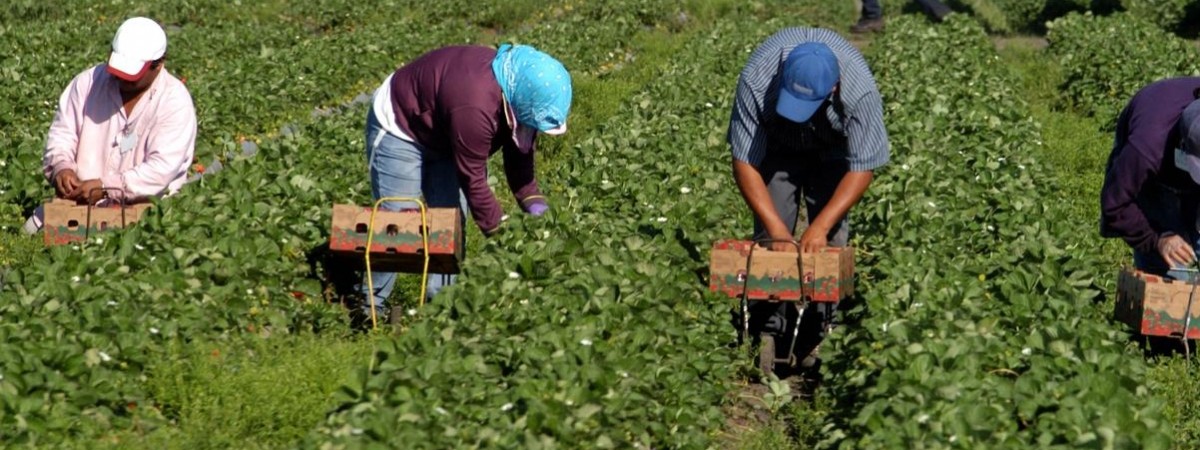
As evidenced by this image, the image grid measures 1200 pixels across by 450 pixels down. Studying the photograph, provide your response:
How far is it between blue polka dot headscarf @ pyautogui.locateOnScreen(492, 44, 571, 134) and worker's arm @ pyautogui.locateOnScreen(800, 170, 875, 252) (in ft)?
3.31

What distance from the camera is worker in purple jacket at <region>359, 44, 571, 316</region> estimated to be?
21.2 feet

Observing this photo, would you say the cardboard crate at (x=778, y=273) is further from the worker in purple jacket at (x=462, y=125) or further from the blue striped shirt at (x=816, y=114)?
the worker in purple jacket at (x=462, y=125)

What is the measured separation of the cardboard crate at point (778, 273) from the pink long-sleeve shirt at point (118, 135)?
2.61 meters

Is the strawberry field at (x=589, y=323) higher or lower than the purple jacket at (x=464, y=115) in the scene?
lower

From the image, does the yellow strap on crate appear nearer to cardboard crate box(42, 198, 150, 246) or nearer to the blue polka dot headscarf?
the blue polka dot headscarf

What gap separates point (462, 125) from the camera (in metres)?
6.50

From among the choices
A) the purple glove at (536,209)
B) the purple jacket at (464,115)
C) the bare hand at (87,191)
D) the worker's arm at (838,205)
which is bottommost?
the bare hand at (87,191)

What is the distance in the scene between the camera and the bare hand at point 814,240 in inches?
251

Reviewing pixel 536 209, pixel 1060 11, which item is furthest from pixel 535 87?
pixel 1060 11

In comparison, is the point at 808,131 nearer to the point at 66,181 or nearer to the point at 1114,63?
the point at 66,181

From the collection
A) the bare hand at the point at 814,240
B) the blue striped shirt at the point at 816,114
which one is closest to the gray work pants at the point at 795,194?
the blue striped shirt at the point at 816,114

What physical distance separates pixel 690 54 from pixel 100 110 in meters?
9.25

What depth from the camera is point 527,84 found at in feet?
20.9

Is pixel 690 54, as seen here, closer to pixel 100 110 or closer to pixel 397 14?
pixel 397 14
